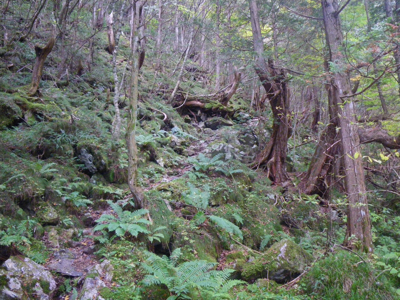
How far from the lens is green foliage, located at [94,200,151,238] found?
4.56m

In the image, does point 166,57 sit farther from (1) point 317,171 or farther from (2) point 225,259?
(2) point 225,259

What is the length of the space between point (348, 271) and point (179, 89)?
44.3ft

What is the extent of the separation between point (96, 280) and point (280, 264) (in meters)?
3.07

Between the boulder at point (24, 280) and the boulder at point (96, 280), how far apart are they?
424 mm

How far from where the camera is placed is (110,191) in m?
6.19

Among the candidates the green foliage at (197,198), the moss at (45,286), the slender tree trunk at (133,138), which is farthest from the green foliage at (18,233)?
the green foliage at (197,198)

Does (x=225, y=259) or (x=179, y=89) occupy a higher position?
(x=179, y=89)

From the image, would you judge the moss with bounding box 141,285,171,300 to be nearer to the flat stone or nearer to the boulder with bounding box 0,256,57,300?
the flat stone

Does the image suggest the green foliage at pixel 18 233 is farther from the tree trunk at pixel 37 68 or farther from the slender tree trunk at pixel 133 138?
the tree trunk at pixel 37 68

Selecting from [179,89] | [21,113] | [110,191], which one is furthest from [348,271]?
[179,89]

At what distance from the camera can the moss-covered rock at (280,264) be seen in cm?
473

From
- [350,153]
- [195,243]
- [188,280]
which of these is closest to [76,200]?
[195,243]

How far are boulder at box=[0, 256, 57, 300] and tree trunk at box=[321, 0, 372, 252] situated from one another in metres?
5.46

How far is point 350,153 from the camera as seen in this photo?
6066mm
